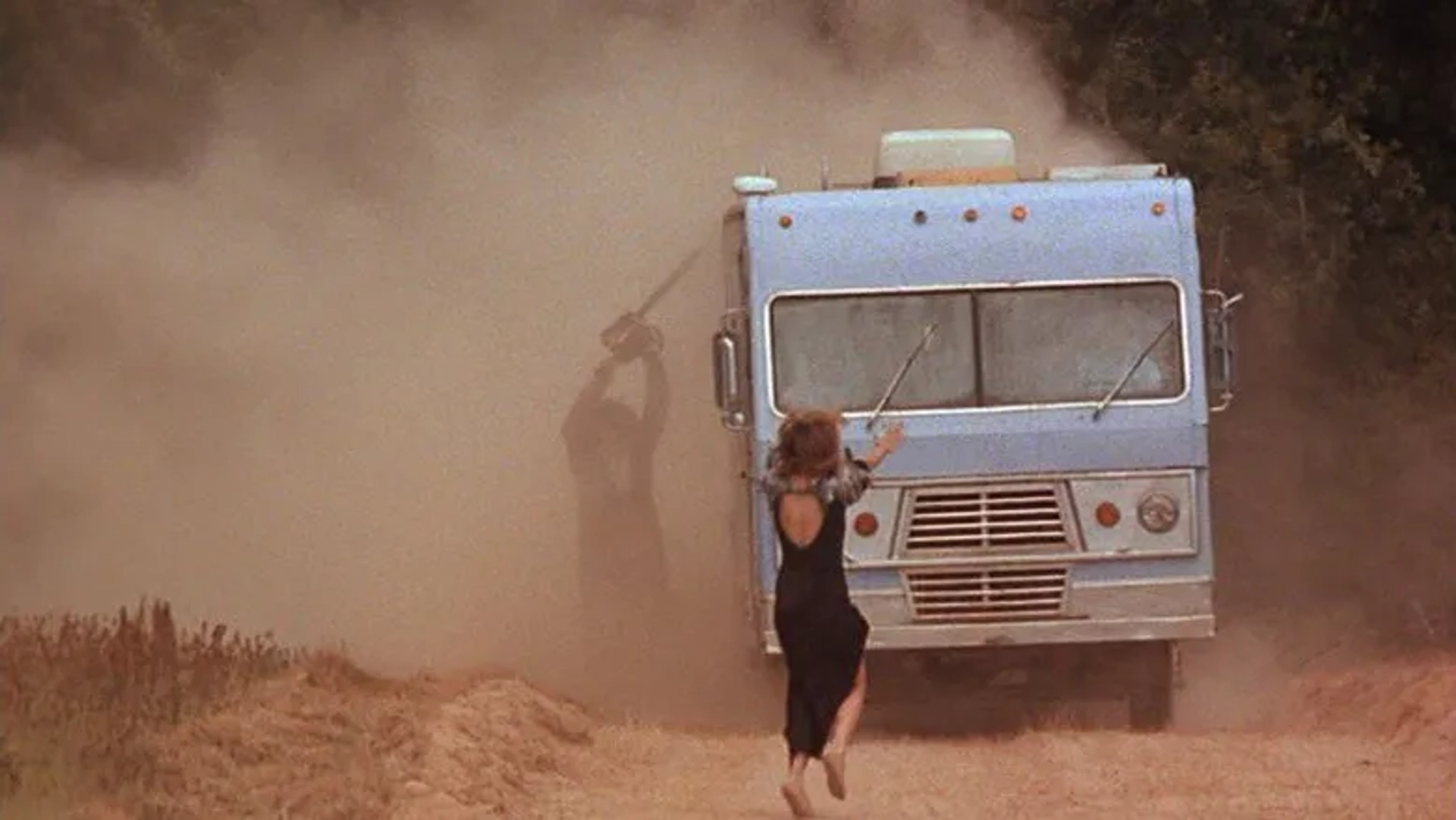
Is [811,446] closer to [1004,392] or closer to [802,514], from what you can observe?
[802,514]

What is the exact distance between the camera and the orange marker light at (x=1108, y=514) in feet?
62.2

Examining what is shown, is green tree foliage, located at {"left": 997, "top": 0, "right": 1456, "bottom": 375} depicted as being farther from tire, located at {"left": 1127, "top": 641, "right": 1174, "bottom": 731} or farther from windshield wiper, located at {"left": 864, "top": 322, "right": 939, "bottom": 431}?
windshield wiper, located at {"left": 864, "top": 322, "right": 939, "bottom": 431}

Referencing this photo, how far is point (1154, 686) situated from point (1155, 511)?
113 centimetres

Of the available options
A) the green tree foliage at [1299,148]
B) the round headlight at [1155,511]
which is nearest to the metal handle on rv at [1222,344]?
the round headlight at [1155,511]

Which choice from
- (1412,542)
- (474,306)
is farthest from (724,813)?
(1412,542)

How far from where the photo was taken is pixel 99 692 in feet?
53.6

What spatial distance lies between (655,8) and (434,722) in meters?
12.3

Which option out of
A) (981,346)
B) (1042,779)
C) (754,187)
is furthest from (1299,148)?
(1042,779)

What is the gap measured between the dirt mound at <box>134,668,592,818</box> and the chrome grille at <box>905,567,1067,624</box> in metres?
1.98

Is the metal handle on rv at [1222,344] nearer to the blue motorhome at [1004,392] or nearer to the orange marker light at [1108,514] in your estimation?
the blue motorhome at [1004,392]

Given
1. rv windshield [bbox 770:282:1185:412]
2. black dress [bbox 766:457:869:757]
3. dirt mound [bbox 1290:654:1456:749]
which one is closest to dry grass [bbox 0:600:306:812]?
black dress [bbox 766:457:869:757]

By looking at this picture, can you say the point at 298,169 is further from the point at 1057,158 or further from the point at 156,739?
the point at 156,739

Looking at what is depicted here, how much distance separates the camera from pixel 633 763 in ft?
59.6

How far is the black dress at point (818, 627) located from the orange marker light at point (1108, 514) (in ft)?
12.9
